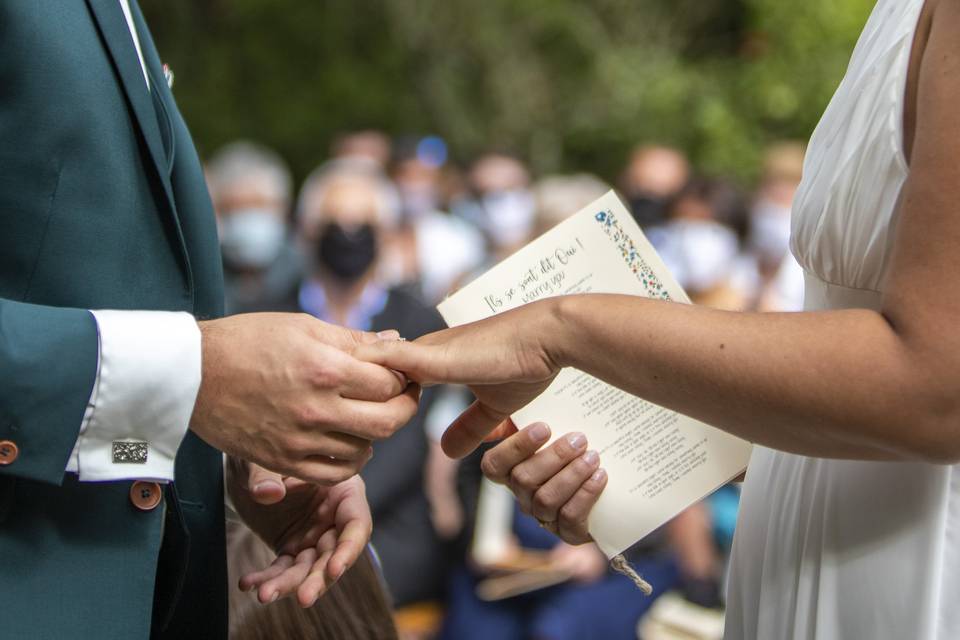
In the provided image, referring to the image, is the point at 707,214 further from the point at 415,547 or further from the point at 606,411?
Answer: the point at 606,411

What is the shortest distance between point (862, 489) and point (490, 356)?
560 millimetres

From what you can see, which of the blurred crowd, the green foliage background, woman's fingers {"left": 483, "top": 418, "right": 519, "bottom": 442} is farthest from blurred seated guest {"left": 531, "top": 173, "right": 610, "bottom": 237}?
the green foliage background

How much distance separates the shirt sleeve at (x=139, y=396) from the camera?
1.51 metres

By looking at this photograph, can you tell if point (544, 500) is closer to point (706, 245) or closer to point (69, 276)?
point (69, 276)

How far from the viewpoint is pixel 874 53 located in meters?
1.55

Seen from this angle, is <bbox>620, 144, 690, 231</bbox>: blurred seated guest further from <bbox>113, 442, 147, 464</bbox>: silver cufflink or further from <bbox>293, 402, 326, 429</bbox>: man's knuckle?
<bbox>113, 442, 147, 464</bbox>: silver cufflink

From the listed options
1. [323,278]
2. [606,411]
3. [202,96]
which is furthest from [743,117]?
[606,411]

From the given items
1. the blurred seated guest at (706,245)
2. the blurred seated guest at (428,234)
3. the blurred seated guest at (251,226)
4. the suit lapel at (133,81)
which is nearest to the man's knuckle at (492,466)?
the suit lapel at (133,81)

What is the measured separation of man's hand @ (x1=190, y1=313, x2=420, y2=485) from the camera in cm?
161

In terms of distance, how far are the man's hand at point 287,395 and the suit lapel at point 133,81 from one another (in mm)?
220

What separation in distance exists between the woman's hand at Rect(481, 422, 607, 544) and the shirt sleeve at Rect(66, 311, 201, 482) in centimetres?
56

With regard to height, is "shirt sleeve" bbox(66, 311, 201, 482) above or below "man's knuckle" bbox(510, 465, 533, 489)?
above

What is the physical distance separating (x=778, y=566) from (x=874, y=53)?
0.77 metres

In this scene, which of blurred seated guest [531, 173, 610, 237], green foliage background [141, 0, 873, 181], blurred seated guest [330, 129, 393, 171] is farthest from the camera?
green foliage background [141, 0, 873, 181]
